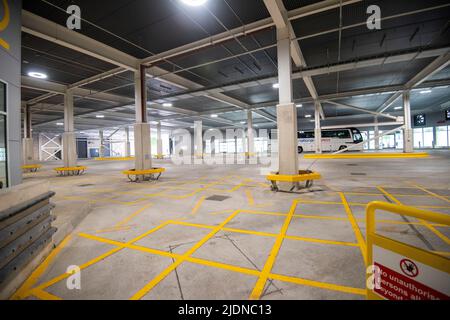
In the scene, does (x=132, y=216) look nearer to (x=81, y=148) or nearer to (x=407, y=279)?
(x=407, y=279)

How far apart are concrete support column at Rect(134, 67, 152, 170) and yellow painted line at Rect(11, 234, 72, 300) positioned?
23.1ft

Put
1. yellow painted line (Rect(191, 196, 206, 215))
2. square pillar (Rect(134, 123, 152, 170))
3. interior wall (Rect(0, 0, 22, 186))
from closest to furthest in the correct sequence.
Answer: interior wall (Rect(0, 0, 22, 186)), yellow painted line (Rect(191, 196, 206, 215)), square pillar (Rect(134, 123, 152, 170))

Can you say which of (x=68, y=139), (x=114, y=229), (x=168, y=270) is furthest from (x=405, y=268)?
(x=68, y=139)

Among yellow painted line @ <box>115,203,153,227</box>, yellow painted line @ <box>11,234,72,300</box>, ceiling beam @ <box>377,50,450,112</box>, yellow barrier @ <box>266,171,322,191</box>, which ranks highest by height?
ceiling beam @ <box>377,50,450,112</box>

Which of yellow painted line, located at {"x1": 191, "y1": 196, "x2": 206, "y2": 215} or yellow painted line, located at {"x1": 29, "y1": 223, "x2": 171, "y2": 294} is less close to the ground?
yellow painted line, located at {"x1": 191, "y1": 196, "x2": 206, "y2": 215}

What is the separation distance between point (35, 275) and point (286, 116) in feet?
23.1

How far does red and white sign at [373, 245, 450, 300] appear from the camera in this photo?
1.43 metres

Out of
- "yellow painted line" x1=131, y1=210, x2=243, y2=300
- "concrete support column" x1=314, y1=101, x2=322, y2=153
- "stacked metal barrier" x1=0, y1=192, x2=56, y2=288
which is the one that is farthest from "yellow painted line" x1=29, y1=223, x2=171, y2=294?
"concrete support column" x1=314, y1=101, x2=322, y2=153

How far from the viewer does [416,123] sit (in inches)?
1035

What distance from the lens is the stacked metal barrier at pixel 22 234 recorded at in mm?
2131

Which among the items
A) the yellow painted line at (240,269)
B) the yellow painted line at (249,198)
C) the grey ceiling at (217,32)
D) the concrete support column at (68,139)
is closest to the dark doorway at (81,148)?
the grey ceiling at (217,32)

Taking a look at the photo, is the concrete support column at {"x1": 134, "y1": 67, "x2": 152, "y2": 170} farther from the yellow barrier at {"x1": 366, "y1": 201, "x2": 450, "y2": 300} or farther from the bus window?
the bus window

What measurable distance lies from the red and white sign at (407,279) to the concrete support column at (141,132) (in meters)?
10.0

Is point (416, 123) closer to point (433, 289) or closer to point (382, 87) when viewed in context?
point (382, 87)
